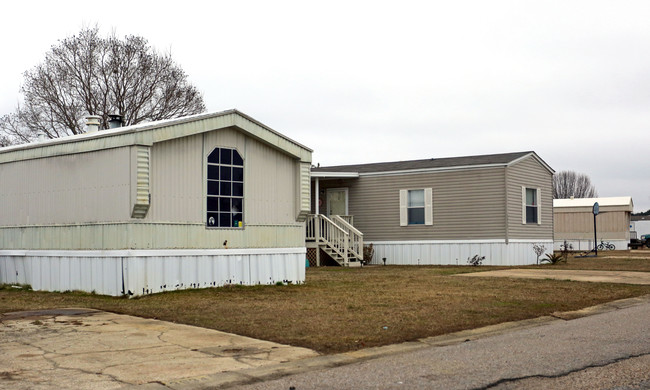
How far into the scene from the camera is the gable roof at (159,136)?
13453 mm

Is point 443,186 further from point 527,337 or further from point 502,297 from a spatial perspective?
point 527,337

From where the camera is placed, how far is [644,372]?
21.9ft

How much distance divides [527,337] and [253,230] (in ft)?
25.5

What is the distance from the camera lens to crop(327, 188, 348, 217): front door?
27656 millimetres

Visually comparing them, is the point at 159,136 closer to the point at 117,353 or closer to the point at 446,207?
the point at 117,353

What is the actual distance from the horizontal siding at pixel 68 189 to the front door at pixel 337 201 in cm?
1371

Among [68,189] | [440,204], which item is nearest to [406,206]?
[440,204]

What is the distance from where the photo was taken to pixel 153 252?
1356cm

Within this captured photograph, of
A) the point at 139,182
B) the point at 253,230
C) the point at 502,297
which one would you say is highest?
the point at 139,182

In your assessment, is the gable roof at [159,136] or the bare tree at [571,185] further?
the bare tree at [571,185]

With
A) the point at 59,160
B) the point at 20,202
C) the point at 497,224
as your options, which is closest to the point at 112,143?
the point at 59,160

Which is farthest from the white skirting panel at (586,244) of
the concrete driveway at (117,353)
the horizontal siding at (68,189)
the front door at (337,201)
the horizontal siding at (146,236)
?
the concrete driveway at (117,353)

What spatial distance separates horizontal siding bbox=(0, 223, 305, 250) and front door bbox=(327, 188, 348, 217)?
11038 mm

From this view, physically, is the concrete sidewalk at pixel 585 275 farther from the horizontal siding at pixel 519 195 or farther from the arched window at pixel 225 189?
the arched window at pixel 225 189
